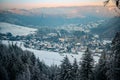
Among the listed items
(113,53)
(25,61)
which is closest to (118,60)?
(113,53)

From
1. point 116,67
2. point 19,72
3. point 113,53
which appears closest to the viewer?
point 113,53

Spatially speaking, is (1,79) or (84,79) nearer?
(84,79)

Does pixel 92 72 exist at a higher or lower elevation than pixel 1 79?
higher

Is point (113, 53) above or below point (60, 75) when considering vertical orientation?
Answer: above

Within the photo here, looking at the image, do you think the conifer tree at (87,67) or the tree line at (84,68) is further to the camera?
the conifer tree at (87,67)

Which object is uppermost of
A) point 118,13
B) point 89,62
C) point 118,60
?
point 118,13

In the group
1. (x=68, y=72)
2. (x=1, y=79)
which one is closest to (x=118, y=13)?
(x=68, y=72)

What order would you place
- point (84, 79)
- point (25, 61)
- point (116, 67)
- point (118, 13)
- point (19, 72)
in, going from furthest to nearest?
point (25, 61) → point (19, 72) → point (84, 79) → point (116, 67) → point (118, 13)

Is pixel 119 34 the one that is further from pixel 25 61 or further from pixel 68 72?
pixel 25 61

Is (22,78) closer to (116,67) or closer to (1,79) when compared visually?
(1,79)

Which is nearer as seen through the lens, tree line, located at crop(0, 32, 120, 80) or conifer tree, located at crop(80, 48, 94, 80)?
tree line, located at crop(0, 32, 120, 80)
